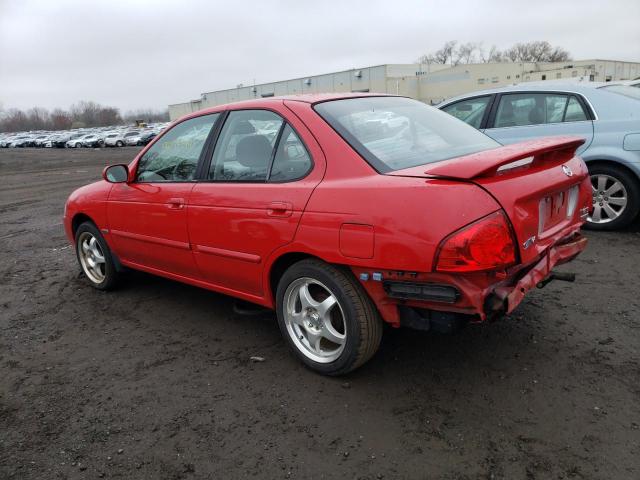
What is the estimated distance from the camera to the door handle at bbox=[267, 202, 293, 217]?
9.53ft

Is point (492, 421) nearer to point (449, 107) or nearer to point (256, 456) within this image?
point (256, 456)

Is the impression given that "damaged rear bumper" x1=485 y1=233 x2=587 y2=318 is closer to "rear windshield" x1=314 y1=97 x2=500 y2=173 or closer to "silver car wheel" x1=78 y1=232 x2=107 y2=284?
"rear windshield" x1=314 y1=97 x2=500 y2=173

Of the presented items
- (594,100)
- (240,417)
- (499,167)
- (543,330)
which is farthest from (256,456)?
(594,100)

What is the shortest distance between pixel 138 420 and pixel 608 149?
17.3ft

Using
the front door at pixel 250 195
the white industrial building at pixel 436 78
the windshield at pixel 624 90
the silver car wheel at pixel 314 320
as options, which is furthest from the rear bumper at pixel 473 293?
the white industrial building at pixel 436 78

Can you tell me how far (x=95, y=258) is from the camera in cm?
482

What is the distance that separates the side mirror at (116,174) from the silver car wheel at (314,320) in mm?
2034

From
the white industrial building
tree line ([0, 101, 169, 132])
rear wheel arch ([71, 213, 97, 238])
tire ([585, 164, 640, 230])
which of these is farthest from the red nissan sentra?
tree line ([0, 101, 169, 132])

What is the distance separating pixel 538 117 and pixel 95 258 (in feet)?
17.0

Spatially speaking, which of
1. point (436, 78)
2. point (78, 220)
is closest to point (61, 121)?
point (436, 78)

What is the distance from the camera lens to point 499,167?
2.46 m

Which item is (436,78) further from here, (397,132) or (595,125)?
(397,132)

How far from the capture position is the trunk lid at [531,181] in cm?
240

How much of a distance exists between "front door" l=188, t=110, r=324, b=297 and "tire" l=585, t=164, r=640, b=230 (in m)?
3.99
